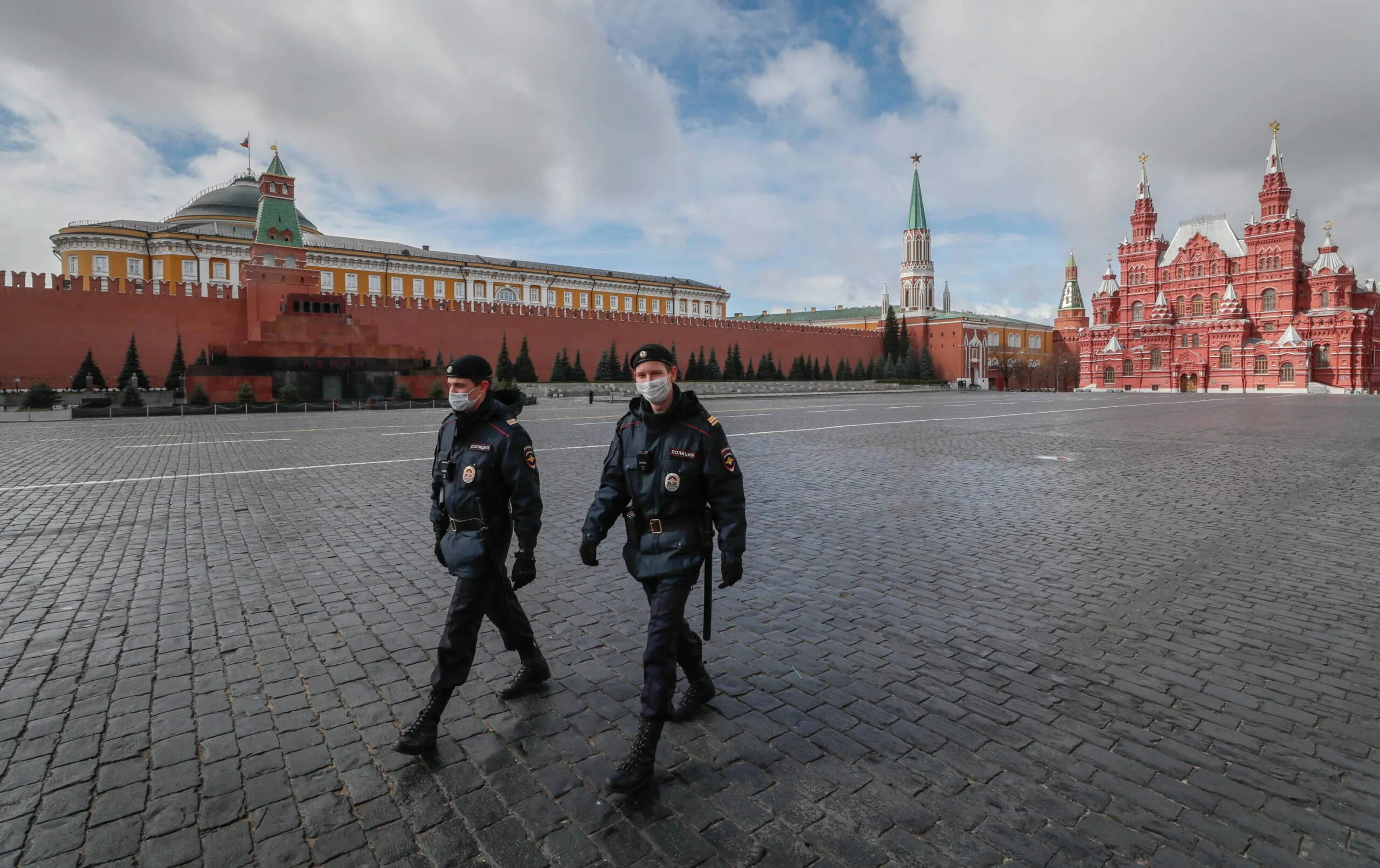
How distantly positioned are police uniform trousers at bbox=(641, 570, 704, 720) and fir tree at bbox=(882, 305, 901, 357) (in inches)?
2487

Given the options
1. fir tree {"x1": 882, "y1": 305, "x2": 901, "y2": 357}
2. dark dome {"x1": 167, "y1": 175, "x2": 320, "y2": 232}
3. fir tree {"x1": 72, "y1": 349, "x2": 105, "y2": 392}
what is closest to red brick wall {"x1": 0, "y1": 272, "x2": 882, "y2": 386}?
fir tree {"x1": 72, "y1": 349, "x2": 105, "y2": 392}

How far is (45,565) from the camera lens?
199 inches

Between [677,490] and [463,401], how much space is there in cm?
95

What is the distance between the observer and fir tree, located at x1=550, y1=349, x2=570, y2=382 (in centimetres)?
3988

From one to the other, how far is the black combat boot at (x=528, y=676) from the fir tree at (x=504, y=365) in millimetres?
32158

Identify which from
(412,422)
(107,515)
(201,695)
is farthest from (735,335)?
(201,695)

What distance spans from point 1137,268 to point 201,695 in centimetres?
7188

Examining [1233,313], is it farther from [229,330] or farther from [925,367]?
[229,330]

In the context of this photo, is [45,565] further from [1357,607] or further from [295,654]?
[1357,607]

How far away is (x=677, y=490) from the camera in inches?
99.7

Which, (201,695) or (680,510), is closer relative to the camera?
(680,510)

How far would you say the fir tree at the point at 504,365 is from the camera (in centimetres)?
3562

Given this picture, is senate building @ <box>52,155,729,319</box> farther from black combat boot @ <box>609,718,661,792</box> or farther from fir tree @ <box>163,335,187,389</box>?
black combat boot @ <box>609,718,661,792</box>

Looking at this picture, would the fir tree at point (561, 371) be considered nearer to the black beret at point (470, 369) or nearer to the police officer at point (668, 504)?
the black beret at point (470, 369)
